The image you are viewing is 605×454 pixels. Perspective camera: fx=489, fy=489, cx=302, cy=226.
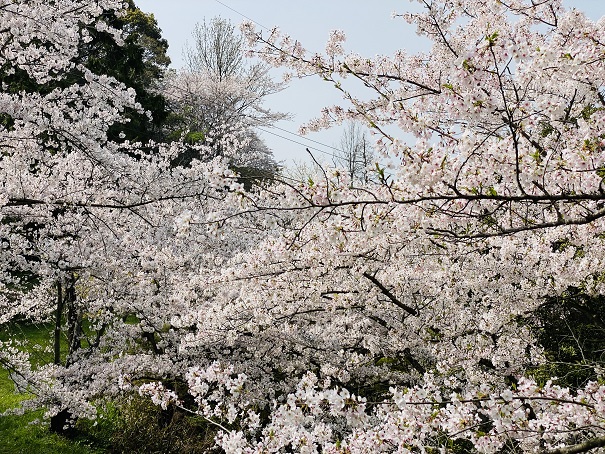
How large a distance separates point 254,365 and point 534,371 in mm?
3715

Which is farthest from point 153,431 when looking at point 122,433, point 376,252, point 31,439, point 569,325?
point 569,325

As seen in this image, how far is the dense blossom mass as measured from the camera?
8.61 feet

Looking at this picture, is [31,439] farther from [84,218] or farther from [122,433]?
[84,218]

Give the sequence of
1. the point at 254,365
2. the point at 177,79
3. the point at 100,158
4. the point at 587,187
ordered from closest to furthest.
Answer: the point at 587,187 < the point at 100,158 < the point at 254,365 < the point at 177,79

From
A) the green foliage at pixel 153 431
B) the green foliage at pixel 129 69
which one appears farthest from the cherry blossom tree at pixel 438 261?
the green foliage at pixel 129 69

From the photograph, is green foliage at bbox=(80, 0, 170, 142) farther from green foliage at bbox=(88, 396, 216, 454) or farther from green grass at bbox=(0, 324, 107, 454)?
green foliage at bbox=(88, 396, 216, 454)

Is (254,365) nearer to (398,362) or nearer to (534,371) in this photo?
(398,362)

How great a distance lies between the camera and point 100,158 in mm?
5500

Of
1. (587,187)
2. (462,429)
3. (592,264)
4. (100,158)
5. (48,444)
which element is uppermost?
(100,158)

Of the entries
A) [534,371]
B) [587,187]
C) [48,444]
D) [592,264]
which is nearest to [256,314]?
[534,371]

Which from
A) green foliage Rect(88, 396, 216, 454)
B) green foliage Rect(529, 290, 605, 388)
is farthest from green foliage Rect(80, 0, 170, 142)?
green foliage Rect(529, 290, 605, 388)

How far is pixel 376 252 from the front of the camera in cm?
518

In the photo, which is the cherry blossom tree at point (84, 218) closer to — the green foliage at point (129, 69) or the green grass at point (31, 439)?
the green grass at point (31, 439)

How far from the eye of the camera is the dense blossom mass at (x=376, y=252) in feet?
8.61
